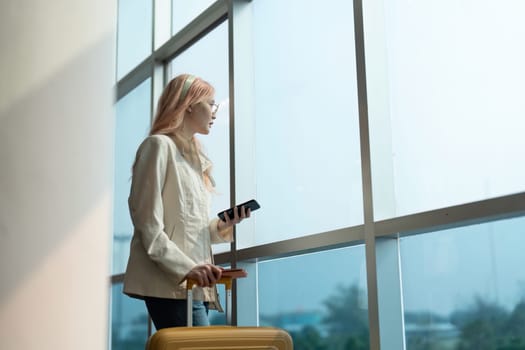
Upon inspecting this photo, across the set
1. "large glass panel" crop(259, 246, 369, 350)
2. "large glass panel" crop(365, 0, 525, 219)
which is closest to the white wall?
"large glass panel" crop(259, 246, 369, 350)

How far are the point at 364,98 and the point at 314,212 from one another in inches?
20.9

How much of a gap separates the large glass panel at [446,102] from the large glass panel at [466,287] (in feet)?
0.35

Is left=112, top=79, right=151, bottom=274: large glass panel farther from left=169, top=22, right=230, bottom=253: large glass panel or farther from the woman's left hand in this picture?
the woman's left hand

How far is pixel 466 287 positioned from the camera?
Result: 6.51 ft

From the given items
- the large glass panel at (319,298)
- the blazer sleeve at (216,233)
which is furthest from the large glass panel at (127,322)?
the blazer sleeve at (216,233)

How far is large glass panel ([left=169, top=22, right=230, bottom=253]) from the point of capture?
3234 millimetres

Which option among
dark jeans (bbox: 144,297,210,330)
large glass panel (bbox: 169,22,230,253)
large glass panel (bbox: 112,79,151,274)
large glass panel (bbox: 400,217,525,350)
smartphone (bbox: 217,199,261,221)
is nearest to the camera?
large glass panel (bbox: 400,217,525,350)

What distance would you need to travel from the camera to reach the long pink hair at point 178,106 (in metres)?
2.29

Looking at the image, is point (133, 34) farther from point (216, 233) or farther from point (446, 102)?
point (446, 102)

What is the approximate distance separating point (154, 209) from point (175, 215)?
11cm

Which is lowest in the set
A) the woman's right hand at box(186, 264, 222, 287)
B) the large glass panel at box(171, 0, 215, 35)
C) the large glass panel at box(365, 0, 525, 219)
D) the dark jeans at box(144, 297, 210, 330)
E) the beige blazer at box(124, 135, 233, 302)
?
the dark jeans at box(144, 297, 210, 330)

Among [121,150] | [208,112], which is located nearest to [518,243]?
[208,112]

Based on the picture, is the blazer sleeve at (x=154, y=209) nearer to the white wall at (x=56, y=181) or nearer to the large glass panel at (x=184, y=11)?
the white wall at (x=56, y=181)

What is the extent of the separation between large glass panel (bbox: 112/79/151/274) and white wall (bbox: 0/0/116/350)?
169 centimetres
